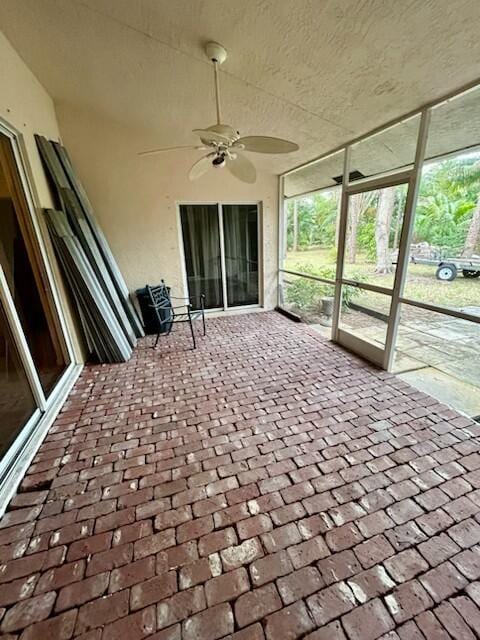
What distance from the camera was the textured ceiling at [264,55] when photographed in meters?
1.68

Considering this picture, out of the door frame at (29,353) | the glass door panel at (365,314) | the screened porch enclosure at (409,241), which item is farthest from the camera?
the glass door panel at (365,314)

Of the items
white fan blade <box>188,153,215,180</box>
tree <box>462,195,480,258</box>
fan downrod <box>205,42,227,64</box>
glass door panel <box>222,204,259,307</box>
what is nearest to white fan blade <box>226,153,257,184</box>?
white fan blade <box>188,153,215,180</box>

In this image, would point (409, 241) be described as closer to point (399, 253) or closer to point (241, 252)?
point (399, 253)

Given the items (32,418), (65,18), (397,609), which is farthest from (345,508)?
(65,18)

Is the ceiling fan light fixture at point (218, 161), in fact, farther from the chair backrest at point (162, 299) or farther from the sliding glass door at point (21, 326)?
the chair backrest at point (162, 299)

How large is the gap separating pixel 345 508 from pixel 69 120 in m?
5.18

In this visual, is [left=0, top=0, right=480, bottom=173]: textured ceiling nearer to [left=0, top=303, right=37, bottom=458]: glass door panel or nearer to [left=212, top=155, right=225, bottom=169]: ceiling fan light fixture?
[left=212, top=155, right=225, bottom=169]: ceiling fan light fixture

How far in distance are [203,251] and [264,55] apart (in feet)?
9.82

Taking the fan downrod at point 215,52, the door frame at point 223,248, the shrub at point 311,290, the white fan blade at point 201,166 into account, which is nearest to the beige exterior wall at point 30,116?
the white fan blade at point 201,166

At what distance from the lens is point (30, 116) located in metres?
2.78

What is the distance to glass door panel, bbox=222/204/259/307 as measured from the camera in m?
4.89

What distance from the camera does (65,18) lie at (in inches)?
81.5

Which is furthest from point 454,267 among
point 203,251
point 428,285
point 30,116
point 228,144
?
point 30,116

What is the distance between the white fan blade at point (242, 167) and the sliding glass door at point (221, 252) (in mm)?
2303
